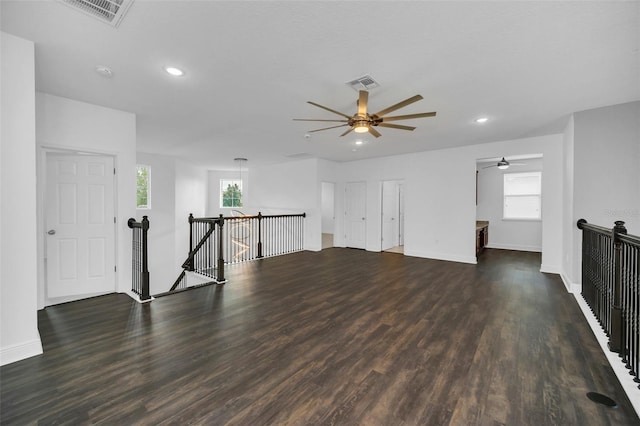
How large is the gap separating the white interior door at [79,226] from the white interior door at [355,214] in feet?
20.7

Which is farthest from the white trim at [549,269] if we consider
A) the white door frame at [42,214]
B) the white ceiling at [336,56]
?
the white door frame at [42,214]

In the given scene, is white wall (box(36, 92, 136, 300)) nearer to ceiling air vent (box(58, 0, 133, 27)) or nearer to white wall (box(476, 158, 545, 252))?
ceiling air vent (box(58, 0, 133, 27))

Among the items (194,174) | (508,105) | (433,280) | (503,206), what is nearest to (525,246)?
(503,206)

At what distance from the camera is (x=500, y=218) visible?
848cm

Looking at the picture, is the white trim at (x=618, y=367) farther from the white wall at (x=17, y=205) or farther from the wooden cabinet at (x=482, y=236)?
the white wall at (x=17, y=205)

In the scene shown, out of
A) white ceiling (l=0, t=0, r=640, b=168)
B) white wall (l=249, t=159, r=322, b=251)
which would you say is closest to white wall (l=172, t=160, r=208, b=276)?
white wall (l=249, t=159, r=322, b=251)

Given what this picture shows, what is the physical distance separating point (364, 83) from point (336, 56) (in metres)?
0.65

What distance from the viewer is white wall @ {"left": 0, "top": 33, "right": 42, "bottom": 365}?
2.32 metres

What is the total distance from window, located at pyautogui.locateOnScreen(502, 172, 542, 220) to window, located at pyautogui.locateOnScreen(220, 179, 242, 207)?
10024mm

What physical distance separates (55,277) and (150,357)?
2.52m

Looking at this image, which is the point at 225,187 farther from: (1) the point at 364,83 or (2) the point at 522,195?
(2) the point at 522,195

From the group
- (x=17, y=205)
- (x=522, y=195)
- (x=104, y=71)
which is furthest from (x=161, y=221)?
(x=522, y=195)

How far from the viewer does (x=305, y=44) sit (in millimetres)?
2428

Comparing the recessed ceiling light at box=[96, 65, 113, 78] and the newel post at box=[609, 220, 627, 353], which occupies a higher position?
the recessed ceiling light at box=[96, 65, 113, 78]
